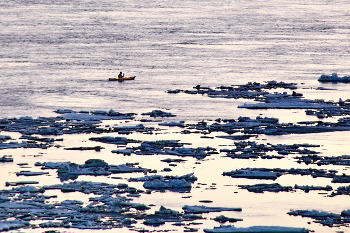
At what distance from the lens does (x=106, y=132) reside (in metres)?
23.9

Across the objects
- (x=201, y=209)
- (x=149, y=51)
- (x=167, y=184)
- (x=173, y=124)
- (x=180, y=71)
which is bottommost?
(x=201, y=209)

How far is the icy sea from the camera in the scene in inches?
703

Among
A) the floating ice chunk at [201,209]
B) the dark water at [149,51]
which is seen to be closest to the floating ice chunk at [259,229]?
the floating ice chunk at [201,209]

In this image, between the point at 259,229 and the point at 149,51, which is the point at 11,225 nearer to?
the point at 259,229

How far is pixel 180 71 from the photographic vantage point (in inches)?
1484

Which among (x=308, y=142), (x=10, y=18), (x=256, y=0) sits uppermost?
(x=256, y=0)

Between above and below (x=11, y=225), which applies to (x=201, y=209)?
above

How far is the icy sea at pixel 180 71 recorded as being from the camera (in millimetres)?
17844

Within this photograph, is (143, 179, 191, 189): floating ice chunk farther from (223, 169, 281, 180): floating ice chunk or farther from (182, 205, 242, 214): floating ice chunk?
(182, 205, 242, 214): floating ice chunk

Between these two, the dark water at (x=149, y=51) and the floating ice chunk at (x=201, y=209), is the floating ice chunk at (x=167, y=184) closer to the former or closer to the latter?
the floating ice chunk at (x=201, y=209)

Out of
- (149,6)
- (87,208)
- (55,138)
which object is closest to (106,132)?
(55,138)

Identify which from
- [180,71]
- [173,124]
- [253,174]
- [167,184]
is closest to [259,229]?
[167,184]

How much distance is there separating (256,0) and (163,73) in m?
55.2

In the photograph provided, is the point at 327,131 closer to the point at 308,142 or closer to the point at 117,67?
the point at 308,142
